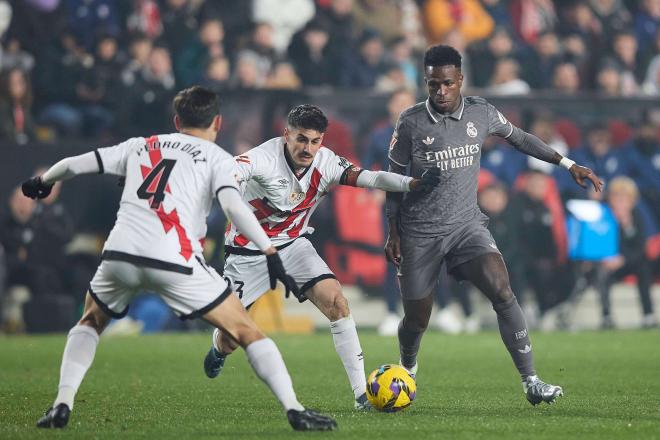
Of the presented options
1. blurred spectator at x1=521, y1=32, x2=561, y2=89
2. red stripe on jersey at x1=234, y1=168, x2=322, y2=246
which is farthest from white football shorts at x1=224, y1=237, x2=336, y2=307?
blurred spectator at x1=521, y1=32, x2=561, y2=89

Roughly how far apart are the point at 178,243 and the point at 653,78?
51.6ft

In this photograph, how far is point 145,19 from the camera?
19.7 metres

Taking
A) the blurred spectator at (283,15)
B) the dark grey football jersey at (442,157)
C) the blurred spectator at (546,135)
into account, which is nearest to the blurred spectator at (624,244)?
the blurred spectator at (546,135)

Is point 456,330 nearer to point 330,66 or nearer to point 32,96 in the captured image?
point 330,66

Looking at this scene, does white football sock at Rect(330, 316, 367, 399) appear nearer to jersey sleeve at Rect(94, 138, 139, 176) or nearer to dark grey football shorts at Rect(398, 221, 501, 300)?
dark grey football shorts at Rect(398, 221, 501, 300)

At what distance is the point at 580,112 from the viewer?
1952cm

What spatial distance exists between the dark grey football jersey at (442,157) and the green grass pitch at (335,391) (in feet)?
4.89

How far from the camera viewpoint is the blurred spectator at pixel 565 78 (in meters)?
20.8

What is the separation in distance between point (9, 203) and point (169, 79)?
3056mm

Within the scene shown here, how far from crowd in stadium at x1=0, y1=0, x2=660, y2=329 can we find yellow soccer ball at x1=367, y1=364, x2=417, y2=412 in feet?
29.0

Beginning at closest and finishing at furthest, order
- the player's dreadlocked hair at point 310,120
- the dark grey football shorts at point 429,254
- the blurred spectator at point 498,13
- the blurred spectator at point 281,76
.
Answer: the player's dreadlocked hair at point 310,120, the dark grey football shorts at point 429,254, the blurred spectator at point 281,76, the blurred spectator at point 498,13

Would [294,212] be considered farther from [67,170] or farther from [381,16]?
[381,16]

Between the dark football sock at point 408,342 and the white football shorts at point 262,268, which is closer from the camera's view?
the white football shorts at point 262,268

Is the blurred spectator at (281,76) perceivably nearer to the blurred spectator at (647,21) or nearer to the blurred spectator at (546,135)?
the blurred spectator at (546,135)
